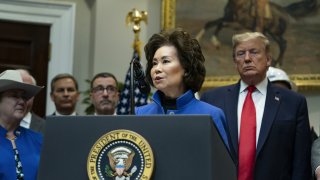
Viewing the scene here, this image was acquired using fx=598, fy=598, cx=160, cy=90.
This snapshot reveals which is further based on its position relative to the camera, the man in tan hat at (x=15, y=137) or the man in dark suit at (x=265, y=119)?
the man in dark suit at (x=265, y=119)

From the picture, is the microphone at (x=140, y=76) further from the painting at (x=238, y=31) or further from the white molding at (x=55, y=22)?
the white molding at (x=55, y=22)

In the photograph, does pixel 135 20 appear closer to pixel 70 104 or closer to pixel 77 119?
pixel 70 104

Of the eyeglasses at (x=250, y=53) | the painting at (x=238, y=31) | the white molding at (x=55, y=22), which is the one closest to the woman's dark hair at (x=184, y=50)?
the eyeglasses at (x=250, y=53)

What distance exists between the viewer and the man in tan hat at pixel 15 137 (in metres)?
3.73

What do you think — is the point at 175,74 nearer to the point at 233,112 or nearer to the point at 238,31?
the point at 233,112

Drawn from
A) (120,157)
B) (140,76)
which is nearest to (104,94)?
(140,76)

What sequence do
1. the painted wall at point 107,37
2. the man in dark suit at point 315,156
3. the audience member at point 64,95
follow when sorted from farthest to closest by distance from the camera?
1. the painted wall at point 107,37
2. the audience member at point 64,95
3. the man in dark suit at point 315,156

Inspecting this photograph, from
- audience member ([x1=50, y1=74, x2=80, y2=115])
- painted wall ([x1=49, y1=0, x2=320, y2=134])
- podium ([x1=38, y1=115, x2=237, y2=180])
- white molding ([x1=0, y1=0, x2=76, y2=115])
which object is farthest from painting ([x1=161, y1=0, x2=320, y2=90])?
podium ([x1=38, y1=115, x2=237, y2=180])

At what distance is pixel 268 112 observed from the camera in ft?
13.4

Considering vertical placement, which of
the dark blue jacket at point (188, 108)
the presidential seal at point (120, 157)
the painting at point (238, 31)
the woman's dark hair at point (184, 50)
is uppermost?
the painting at point (238, 31)

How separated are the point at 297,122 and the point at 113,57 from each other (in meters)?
3.95

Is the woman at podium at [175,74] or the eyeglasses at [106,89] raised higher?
the eyeglasses at [106,89]

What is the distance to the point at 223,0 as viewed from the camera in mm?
7219

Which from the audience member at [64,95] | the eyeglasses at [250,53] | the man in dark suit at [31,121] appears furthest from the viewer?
the audience member at [64,95]
